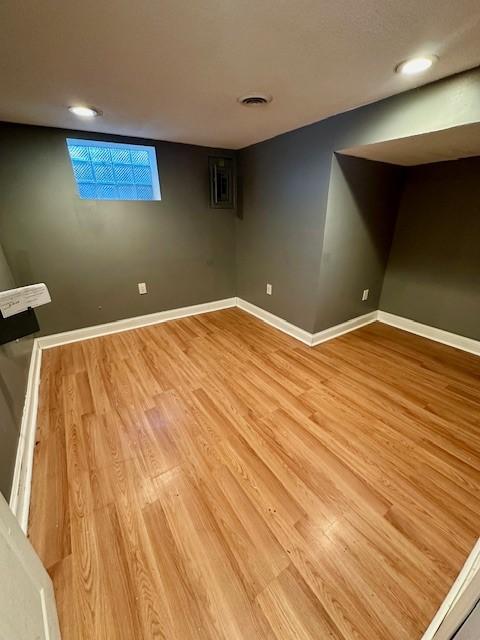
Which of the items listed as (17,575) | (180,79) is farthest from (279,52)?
(17,575)

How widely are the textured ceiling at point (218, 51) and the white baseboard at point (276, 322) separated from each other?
188cm

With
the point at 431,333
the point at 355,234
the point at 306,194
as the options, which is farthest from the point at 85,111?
the point at 431,333

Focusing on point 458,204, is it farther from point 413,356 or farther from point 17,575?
point 17,575

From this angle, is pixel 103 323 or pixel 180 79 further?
pixel 103 323

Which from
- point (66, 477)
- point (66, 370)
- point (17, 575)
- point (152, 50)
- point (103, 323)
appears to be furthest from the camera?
point (103, 323)

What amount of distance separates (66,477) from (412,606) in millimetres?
1609

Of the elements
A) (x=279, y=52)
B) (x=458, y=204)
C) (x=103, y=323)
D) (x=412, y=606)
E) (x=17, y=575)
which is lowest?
(x=412, y=606)

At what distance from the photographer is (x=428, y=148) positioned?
6.29 ft

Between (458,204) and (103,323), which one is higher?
(458,204)

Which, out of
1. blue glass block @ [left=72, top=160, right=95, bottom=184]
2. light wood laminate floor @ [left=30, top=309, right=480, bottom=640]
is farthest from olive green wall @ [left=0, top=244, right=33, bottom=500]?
blue glass block @ [left=72, top=160, right=95, bottom=184]

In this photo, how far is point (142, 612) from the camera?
35.7 inches

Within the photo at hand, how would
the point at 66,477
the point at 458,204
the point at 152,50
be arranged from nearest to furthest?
the point at 152,50, the point at 66,477, the point at 458,204

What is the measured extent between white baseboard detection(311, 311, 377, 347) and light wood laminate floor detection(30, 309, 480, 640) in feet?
1.38

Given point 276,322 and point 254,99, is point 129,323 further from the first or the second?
point 254,99
